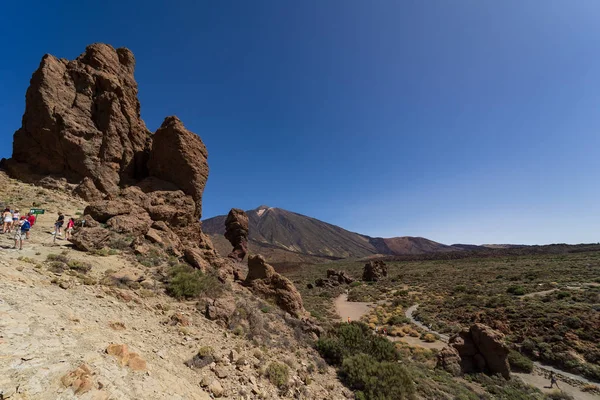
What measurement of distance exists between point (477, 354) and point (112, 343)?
19603mm

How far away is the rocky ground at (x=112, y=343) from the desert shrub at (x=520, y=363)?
50.5ft

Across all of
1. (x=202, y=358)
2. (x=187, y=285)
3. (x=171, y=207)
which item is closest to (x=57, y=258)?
(x=187, y=285)

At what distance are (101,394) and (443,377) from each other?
15433 mm

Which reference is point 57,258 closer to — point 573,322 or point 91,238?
point 91,238

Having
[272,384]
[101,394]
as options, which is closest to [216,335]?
[272,384]

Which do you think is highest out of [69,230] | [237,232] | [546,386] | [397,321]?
[237,232]

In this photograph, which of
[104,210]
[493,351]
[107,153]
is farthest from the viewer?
[107,153]

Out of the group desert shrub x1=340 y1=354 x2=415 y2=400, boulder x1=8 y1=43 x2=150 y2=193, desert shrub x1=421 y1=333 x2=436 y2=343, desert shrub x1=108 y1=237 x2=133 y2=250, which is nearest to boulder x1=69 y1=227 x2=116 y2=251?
desert shrub x1=108 y1=237 x2=133 y2=250

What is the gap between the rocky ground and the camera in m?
3.71

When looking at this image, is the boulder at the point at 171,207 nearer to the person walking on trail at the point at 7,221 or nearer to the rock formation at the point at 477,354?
the person walking on trail at the point at 7,221

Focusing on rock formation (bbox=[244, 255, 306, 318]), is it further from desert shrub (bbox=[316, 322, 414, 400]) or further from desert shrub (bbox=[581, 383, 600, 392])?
desert shrub (bbox=[581, 383, 600, 392])

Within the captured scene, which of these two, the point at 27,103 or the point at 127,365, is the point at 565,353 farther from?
the point at 27,103

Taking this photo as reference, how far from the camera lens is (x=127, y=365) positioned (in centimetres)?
460

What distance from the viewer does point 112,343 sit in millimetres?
5035
